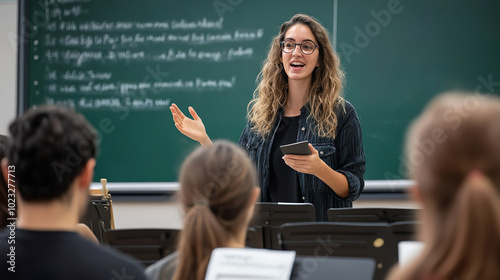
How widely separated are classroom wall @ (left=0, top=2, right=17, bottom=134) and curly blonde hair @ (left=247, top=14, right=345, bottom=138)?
2.53 metres

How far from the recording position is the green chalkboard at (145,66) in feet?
15.0

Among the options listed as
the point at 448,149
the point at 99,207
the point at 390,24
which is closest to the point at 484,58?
the point at 390,24

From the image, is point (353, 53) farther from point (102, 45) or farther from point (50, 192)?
point (50, 192)

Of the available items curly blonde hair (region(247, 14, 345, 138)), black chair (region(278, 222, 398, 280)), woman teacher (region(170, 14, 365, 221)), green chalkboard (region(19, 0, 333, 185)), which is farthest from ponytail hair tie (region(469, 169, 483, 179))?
green chalkboard (region(19, 0, 333, 185))

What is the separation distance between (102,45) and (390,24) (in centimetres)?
225

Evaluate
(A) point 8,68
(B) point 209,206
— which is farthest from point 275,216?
(A) point 8,68

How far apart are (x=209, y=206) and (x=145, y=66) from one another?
3.21 meters

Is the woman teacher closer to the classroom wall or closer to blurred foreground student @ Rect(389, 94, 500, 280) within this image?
blurred foreground student @ Rect(389, 94, 500, 280)

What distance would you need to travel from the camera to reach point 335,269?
163 centimetres

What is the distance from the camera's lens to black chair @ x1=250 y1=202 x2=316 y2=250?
2461 mm

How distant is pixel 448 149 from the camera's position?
1.08 metres

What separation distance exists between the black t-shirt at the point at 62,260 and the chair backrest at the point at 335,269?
0.47m

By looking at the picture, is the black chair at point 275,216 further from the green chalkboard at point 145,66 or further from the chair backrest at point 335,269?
the green chalkboard at point 145,66

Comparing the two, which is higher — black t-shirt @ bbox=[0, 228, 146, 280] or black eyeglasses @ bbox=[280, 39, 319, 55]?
black eyeglasses @ bbox=[280, 39, 319, 55]
